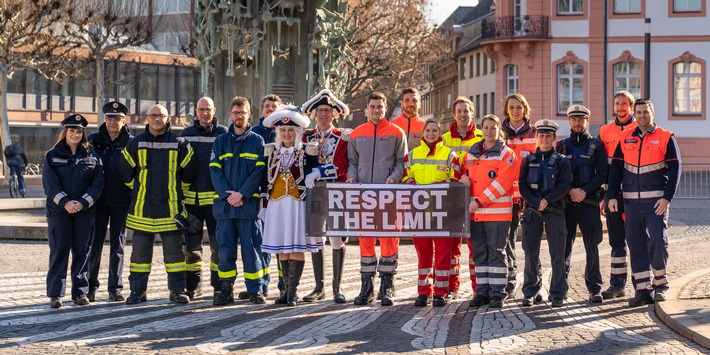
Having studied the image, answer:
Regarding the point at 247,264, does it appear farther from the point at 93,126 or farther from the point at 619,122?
the point at 93,126

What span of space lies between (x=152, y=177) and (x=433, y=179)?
2.93 metres

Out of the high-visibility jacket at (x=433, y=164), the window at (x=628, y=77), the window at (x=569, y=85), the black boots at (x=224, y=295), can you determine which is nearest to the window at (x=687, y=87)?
the window at (x=628, y=77)

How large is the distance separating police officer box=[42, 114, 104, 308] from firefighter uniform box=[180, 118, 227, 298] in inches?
40.0

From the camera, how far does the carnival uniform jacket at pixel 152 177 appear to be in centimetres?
1406

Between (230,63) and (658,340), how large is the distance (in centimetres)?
1517

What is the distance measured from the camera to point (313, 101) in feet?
46.3

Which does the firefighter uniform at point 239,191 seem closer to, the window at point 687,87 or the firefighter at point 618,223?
the firefighter at point 618,223

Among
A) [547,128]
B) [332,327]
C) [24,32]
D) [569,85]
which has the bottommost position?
[332,327]

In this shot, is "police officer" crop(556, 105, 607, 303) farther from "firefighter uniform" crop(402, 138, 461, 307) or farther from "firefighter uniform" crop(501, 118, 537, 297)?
"firefighter uniform" crop(402, 138, 461, 307)

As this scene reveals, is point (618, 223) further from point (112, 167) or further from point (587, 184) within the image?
point (112, 167)

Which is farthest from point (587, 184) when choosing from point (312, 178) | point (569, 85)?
point (569, 85)

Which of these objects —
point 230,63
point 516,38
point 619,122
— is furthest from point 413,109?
point 516,38

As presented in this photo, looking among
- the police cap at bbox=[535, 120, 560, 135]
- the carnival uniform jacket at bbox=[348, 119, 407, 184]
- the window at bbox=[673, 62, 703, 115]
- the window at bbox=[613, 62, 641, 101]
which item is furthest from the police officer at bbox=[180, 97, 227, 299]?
the window at bbox=[613, 62, 641, 101]

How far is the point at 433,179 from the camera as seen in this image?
14000 mm
